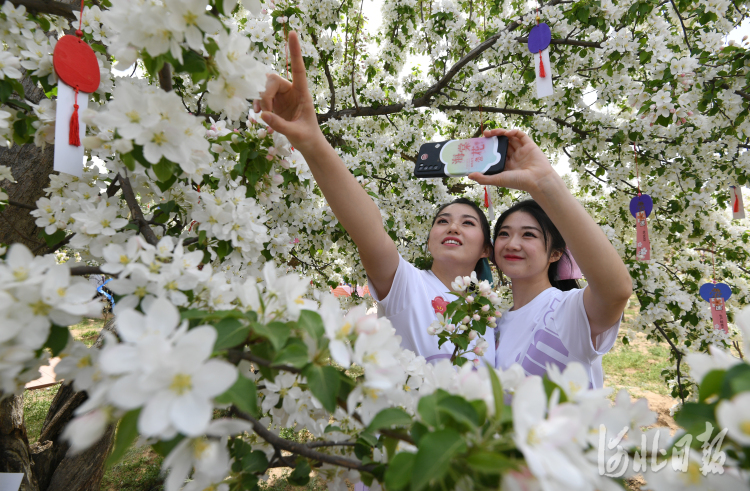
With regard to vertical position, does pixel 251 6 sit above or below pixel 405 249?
above

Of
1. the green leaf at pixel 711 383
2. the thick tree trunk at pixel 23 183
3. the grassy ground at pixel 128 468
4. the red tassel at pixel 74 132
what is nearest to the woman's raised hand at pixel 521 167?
the green leaf at pixel 711 383

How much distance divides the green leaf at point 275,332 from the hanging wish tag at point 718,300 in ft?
11.5

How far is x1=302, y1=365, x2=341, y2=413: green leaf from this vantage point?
0.53 m

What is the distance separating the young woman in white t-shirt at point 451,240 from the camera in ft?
4.35

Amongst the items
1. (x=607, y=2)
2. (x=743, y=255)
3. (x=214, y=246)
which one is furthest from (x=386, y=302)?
(x=743, y=255)

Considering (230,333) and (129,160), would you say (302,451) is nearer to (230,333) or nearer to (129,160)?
(230,333)

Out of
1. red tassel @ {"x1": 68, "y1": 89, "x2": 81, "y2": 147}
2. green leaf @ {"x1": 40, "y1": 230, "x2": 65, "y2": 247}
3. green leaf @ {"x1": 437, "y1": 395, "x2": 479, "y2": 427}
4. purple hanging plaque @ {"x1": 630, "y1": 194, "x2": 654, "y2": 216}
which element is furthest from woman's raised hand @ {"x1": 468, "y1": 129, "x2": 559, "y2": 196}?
purple hanging plaque @ {"x1": 630, "y1": 194, "x2": 654, "y2": 216}

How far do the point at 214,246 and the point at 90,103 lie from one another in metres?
0.65

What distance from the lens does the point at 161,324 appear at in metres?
0.52

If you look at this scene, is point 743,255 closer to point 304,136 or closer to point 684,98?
point 684,98

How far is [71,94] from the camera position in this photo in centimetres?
107

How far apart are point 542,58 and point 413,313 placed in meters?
2.02

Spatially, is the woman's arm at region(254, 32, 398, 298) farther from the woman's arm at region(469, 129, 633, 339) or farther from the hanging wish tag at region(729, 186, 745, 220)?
the hanging wish tag at region(729, 186, 745, 220)

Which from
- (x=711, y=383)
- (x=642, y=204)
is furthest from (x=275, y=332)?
(x=642, y=204)
